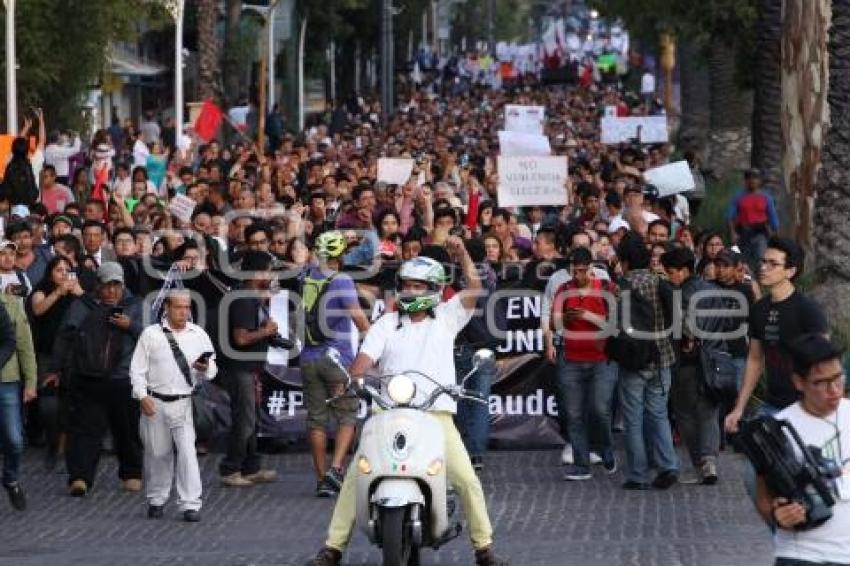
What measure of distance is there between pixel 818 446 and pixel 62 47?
27.2m

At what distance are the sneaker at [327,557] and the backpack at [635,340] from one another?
385 centimetres

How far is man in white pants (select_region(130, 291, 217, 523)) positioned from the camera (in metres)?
15.1

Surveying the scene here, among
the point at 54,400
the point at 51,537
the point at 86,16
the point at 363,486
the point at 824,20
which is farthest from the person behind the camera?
the point at 86,16

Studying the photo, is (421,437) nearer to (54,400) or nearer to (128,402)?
(128,402)

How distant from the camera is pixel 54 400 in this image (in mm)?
17641

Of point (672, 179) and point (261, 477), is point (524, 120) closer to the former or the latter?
point (672, 179)

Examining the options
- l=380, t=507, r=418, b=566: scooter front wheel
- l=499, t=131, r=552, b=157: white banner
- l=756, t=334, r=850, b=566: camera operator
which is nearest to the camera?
l=756, t=334, r=850, b=566: camera operator

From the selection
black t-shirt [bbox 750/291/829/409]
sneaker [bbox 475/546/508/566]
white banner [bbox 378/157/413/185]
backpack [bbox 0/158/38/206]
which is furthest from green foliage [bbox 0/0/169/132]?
black t-shirt [bbox 750/291/829/409]

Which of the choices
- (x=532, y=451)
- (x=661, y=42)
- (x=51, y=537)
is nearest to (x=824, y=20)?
(x=532, y=451)

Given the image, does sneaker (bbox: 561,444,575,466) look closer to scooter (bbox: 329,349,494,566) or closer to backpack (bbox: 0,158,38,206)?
scooter (bbox: 329,349,494,566)

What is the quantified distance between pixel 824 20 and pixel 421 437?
14817 mm

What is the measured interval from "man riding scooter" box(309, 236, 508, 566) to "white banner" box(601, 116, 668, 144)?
27.2m

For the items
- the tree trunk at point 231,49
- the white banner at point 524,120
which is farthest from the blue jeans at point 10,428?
the tree trunk at point 231,49

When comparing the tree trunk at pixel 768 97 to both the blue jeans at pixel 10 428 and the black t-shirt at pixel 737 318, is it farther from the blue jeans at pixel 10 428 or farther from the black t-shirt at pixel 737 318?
the blue jeans at pixel 10 428
